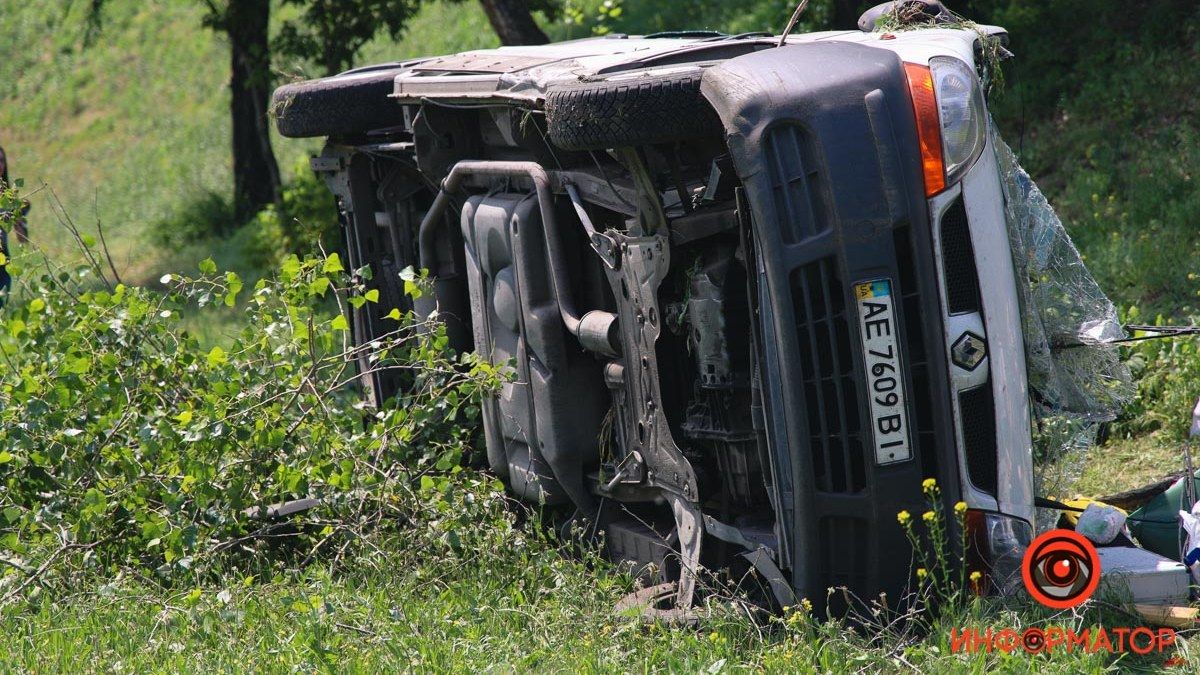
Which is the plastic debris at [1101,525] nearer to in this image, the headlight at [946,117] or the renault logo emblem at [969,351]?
the renault logo emblem at [969,351]

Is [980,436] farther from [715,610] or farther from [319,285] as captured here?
[319,285]

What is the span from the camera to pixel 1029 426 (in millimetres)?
3992

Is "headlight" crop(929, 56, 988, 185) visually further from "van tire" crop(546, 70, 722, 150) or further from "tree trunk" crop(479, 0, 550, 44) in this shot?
"tree trunk" crop(479, 0, 550, 44)

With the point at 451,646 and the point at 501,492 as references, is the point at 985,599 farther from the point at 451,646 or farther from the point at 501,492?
the point at 501,492

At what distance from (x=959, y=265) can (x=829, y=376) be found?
1.70 feet

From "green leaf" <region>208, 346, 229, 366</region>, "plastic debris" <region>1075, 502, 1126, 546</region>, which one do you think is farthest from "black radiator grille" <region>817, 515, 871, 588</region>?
"green leaf" <region>208, 346, 229, 366</region>

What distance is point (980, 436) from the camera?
394 cm

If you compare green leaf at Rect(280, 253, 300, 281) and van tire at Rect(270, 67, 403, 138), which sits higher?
van tire at Rect(270, 67, 403, 138)

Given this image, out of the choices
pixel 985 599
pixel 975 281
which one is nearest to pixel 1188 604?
pixel 985 599

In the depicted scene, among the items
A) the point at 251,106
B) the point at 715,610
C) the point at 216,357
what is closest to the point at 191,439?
the point at 216,357

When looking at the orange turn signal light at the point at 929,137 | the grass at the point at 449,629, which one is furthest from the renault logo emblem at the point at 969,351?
the grass at the point at 449,629

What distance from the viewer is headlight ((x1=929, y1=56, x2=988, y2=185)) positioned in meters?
3.84

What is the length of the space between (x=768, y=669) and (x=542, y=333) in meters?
1.61

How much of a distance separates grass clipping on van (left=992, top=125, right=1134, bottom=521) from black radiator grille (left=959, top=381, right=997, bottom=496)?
1.77ft
